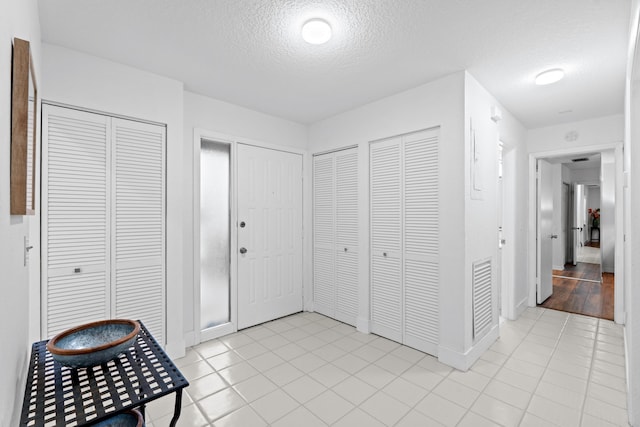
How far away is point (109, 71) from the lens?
2.41m

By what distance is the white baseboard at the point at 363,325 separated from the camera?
3352 millimetres

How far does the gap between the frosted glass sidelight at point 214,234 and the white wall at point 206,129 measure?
155mm

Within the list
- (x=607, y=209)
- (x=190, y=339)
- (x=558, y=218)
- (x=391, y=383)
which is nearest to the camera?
(x=391, y=383)

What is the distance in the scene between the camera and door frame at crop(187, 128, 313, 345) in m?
3.04

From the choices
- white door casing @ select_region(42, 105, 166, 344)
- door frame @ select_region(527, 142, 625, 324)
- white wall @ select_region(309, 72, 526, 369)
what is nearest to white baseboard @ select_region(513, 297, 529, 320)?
door frame @ select_region(527, 142, 625, 324)

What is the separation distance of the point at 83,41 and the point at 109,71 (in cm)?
27

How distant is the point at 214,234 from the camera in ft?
10.7

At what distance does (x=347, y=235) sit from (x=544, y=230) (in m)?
3.06

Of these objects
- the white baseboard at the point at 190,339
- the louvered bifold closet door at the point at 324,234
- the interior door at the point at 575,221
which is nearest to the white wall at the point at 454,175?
the louvered bifold closet door at the point at 324,234

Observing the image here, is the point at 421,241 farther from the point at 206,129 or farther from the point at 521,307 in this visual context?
the point at 206,129

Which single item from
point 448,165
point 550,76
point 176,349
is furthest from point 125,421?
point 550,76

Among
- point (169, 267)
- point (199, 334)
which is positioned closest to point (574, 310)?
point (199, 334)

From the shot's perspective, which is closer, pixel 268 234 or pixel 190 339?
pixel 190 339

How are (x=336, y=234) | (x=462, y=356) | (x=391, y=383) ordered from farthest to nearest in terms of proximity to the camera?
(x=336, y=234)
(x=462, y=356)
(x=391, y=383)
